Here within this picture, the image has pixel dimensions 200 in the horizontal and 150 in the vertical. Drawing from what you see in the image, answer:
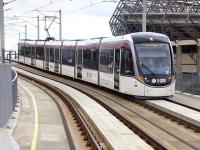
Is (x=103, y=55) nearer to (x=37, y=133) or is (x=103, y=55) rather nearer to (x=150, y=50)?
(x=150, y=50)

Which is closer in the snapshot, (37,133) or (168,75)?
(37,133)

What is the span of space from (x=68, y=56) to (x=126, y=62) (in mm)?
19372

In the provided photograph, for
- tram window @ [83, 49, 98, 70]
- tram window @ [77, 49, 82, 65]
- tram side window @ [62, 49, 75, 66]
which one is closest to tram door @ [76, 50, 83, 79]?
tram window @ [77, 49, 82, 65]

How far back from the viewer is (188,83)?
29.1 meters

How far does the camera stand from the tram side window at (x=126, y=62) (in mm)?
26109

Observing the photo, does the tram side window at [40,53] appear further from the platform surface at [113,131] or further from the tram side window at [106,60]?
the platform surface at [113,131]

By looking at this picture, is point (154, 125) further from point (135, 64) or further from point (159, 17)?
point (159, 17)

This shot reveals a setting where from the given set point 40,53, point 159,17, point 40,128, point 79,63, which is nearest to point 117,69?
point 40,128

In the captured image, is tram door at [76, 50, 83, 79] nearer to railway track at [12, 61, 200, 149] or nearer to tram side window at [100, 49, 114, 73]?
tram side window at [100, 49, 114, 73]

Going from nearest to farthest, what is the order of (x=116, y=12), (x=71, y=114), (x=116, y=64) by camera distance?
(x=71, y=114), (x=116, y=64), (x=116, y=12)

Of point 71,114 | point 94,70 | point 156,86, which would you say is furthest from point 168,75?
point 94,70

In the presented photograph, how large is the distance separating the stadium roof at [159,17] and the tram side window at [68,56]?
15089 mm

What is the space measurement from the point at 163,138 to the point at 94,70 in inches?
752

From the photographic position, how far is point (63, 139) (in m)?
16.0
